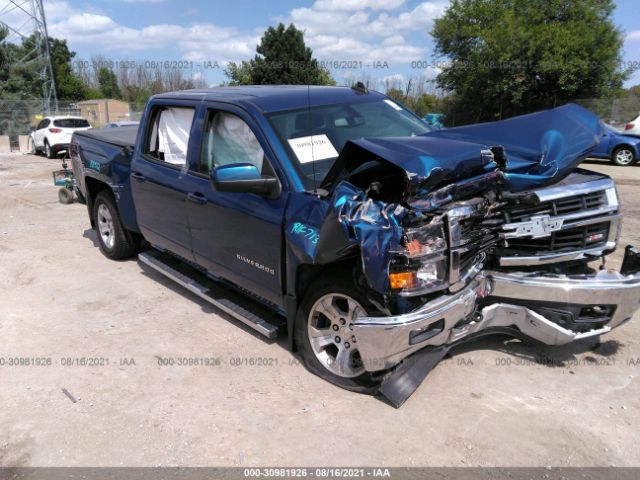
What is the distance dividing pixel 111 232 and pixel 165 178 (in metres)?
2.07

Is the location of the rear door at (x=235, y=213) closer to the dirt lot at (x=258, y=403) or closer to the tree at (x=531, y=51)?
the dirt lot at (x=258, y=403)

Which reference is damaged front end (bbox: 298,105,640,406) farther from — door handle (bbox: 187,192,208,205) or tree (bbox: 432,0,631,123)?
tree (bbox: 432,0,631,123)

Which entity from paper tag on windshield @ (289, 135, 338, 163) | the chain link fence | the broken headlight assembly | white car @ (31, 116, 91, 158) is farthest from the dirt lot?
the chain link fence

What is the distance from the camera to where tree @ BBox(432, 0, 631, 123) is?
22422 millimetres

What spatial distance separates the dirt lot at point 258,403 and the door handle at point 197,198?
3.67 ft

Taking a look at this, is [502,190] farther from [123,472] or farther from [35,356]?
[35,356]

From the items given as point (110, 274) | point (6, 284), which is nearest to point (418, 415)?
point (110, 274)

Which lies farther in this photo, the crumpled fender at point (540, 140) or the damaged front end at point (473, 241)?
the crumpled fender at point (540, 140)

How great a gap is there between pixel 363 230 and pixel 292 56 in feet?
111

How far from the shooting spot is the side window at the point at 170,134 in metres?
4.71

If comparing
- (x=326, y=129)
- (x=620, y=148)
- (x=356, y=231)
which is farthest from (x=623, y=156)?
(x=356, y=231)

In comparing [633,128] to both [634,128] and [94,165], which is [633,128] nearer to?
[634,128]

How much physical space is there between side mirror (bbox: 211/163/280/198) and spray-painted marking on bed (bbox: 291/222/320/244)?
303 mm

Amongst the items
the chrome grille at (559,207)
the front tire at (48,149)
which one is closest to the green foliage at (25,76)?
the front tire at (48,149)
